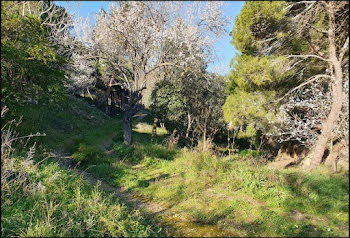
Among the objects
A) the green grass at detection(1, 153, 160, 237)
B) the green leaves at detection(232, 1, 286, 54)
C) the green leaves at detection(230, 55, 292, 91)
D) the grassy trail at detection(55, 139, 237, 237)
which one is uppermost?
the green leaves at detection(232, 1, 286, 54)

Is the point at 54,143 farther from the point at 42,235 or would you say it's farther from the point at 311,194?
the point at 311,194

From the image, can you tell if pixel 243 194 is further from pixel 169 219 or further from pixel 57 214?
pixel 57 214

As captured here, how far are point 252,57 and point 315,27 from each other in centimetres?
229

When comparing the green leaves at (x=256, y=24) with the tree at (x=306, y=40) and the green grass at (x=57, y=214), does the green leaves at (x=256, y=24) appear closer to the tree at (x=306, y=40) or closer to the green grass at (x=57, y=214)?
the tree at (x=306, y=40)

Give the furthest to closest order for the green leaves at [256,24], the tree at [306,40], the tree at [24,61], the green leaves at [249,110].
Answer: the green leaves at [249,110] → the green leaves at [256,24] → the tree at [306,40] → the tree at [24,61]

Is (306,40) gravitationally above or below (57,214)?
above

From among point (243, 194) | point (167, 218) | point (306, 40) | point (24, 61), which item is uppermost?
point (306, 40)

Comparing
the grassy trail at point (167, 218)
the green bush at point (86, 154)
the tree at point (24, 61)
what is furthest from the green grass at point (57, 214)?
the green bush at point (86, 154)

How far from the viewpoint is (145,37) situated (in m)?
12.8

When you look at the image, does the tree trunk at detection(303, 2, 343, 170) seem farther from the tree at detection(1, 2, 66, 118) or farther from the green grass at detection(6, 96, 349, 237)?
the tree at detection(1, 2, 66, 118)

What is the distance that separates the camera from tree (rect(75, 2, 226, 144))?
41.8 ft

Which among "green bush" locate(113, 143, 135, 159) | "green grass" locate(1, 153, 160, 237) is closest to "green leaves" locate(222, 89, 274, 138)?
"green bush" locate(113, 143, 135, 159)

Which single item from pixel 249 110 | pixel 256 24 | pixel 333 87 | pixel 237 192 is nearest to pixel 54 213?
pixel 237 192

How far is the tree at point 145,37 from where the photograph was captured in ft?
41.8
